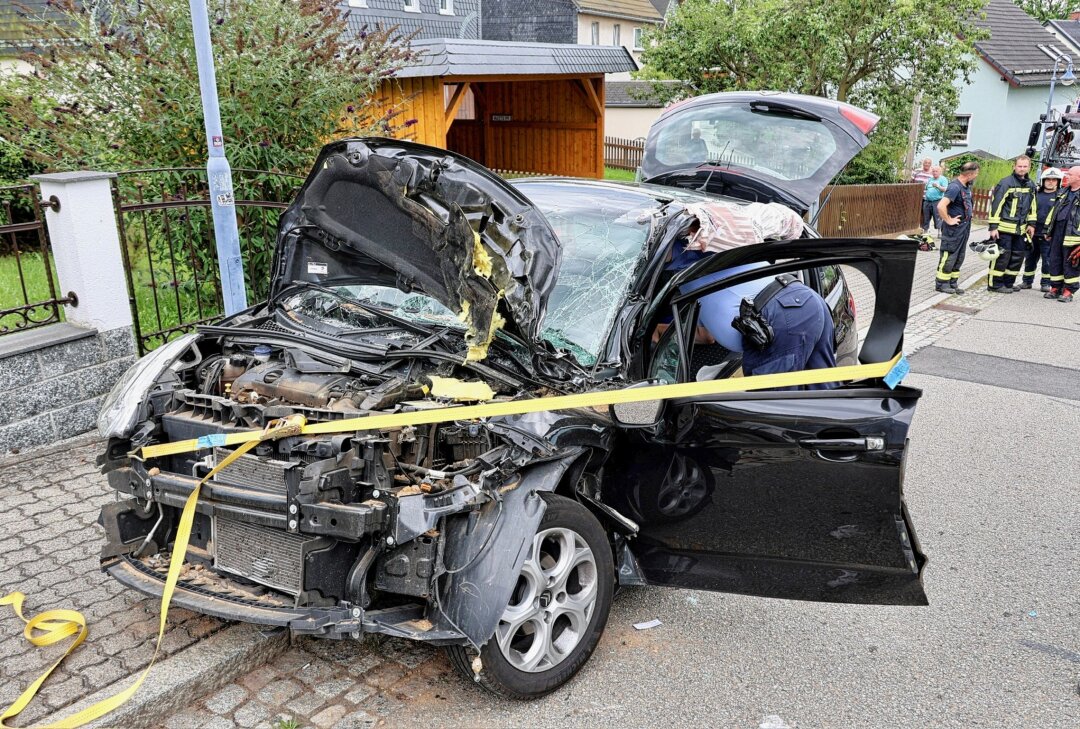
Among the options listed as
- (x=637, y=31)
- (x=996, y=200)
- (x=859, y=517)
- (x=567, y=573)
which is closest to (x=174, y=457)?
(x=567, y=573)

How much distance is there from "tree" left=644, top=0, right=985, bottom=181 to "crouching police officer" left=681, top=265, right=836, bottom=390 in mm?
12301

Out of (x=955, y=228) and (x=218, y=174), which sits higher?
(x=218, y=174)

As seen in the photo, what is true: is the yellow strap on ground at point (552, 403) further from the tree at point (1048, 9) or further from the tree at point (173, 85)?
the tree at point (1048, 9)

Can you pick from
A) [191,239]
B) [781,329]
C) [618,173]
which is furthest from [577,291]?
[618,173]

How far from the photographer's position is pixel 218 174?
5.43 metres

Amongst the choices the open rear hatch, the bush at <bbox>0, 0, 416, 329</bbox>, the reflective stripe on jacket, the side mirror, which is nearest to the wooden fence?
the reflective stripe on jacket

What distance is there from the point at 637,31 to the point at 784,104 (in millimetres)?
36757

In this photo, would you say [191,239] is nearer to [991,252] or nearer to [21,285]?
[21,285]

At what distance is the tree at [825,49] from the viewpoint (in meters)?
14.7

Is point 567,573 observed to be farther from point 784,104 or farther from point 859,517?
point 784,104

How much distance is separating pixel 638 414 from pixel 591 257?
38.9 inches

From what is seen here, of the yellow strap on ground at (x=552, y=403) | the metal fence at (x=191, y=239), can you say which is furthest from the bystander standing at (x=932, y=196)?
the yellow strap on ground at (x=552, y=403)

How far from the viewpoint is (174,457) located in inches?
135

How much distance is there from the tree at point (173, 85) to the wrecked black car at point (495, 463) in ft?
10.3
